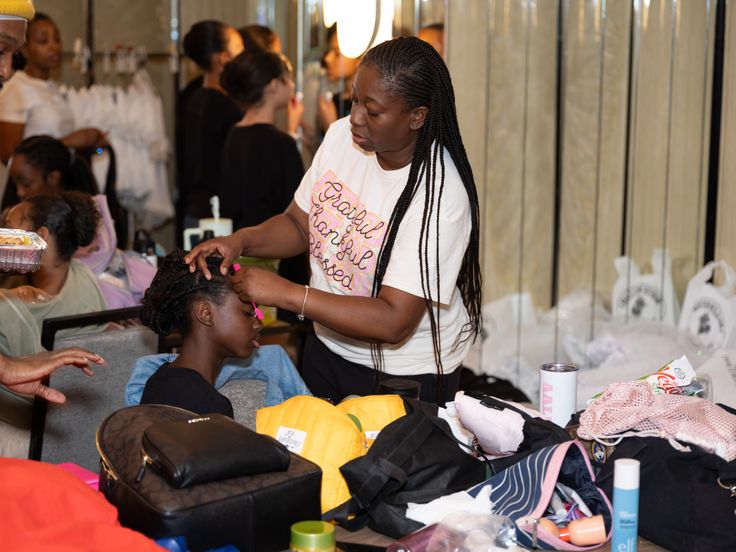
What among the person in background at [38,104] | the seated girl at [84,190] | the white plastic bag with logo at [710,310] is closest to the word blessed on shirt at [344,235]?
the seated girl at [84,190]

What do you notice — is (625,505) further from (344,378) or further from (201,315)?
(201,315)

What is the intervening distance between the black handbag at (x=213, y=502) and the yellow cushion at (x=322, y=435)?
0.09m

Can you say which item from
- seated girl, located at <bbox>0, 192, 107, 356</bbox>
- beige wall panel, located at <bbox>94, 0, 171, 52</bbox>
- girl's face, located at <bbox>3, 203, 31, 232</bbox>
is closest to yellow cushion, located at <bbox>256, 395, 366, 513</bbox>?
seated girl, located at <bbox>0, 192, 107, 356</bbox>

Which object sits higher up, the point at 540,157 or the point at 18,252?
the point at 540,157

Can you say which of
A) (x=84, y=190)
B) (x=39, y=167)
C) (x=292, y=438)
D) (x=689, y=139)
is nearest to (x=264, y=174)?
(x=84, y=190)

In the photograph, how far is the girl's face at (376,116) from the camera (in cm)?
198

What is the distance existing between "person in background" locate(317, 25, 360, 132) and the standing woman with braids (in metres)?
2.54

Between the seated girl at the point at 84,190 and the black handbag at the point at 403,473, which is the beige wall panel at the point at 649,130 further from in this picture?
the black handbag at the point at 403,473

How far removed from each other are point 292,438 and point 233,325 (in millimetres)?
542

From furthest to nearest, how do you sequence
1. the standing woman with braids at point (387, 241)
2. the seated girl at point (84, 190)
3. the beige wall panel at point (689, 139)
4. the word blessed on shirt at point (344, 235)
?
the beige wall panel at point (689, 139) < the seated girl at point (84, 190) < the word blessed on shirt at point (344, 235) < the standing woman with braids at point (387, 241)

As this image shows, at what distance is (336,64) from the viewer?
4.89m

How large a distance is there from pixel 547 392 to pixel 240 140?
2.44 m

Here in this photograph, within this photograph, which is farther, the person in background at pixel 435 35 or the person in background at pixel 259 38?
the person in background at pixel 259 38

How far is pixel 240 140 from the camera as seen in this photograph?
4.00 m
